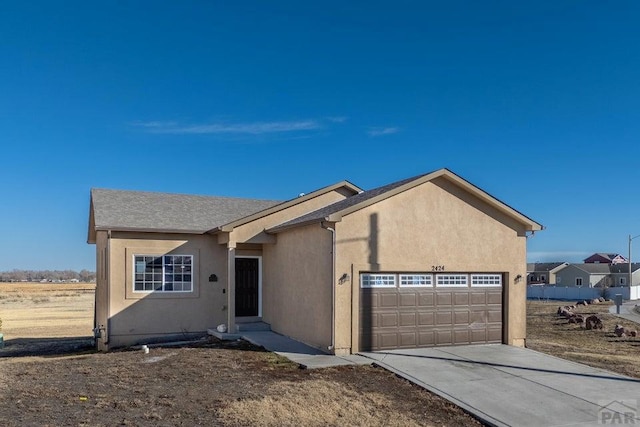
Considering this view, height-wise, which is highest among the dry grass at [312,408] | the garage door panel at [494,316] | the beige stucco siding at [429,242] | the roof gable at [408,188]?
the roof gable at [408,188]

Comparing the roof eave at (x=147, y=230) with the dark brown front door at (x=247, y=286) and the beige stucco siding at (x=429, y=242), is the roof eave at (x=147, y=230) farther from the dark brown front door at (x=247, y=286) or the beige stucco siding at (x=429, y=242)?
the beige stucco siding at (x=429, y=242)

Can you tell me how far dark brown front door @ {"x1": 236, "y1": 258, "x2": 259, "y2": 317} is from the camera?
1820 centimetres

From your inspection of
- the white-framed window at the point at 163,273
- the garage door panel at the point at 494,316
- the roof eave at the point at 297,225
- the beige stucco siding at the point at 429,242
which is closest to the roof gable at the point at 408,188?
the roof eave at the point at 297,225

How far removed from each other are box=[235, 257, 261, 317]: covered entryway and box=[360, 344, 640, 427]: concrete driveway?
236 inches

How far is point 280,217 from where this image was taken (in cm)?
1761

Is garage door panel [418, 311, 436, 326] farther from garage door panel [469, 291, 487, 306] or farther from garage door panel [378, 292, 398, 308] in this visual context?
garage door panel [469, 291, 487, 306]

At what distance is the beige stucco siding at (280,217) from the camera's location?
16828mm

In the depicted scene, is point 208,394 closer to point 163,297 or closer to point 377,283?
point 377,283

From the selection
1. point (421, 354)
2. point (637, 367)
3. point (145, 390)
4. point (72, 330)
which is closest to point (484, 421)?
point (421, 354)

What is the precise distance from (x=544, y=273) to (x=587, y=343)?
7040cm

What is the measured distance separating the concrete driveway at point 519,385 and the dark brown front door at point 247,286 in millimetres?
6021

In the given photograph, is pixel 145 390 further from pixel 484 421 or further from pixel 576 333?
pixel 576 333

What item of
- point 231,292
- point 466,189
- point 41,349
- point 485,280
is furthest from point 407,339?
point 41,349

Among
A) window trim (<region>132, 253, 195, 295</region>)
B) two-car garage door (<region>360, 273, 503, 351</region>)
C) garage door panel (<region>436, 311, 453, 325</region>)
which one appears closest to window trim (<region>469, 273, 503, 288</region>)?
two-car garage door (<region>360, 273, 503, 351</region>)
